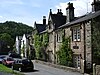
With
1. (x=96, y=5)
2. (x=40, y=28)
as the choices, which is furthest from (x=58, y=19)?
(x=40, y=28)

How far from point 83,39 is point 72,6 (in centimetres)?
1175

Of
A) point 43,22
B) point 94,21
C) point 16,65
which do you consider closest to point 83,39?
point 94,21

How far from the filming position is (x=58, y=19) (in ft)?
159

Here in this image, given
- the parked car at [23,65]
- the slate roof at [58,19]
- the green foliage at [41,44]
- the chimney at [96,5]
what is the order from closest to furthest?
the parked car at [23,65] < the chimney at [96,5] < the slate roof at [58,19] < the green foliage at [41,44]

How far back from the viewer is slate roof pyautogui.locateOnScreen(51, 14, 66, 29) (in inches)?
1858

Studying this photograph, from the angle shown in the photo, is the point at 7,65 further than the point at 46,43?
No

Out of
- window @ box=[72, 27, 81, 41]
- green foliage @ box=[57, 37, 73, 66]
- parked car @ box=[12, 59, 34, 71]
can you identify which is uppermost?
window @ box=[72, 27, 81, 41]

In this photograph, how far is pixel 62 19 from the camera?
48.4 meters

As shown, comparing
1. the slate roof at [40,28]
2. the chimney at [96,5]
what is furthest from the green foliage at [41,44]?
the chimney at [96,5]

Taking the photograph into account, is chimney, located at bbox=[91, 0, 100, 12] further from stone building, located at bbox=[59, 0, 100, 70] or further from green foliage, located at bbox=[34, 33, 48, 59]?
green foliage, located at bbox=[34, 33, 48, 59]

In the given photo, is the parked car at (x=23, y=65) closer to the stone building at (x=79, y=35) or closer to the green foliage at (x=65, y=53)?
the green foliage at (x=65, y=53)

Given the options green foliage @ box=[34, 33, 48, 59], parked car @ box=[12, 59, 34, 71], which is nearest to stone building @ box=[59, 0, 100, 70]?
parked car @ box=[12, 59, 34, 71]

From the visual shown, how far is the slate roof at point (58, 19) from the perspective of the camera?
47.2 meters

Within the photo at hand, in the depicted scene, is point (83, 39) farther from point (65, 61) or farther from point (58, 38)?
point (58, 38)
